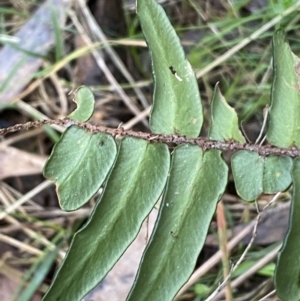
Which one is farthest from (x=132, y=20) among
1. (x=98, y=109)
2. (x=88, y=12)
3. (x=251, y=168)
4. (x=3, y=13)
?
(x=251, y=168)

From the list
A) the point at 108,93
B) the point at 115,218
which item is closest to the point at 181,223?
the point at 115,218

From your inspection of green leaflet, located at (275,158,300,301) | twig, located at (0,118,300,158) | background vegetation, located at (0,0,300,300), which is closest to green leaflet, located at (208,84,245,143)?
twig, located at (0,118,300,158)

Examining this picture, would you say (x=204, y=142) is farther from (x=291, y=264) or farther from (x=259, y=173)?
(x=291, y=264)

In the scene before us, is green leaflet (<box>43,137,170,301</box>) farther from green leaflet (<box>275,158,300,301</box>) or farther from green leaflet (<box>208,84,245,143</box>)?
green leaflet (<box>275,158,300,301</box>)

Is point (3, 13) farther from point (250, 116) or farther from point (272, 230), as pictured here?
point (272, 230)

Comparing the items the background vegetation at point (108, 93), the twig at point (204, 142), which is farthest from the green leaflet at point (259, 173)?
the background vegetation at point (108, 93)

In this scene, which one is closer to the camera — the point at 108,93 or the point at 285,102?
the point at 285,102

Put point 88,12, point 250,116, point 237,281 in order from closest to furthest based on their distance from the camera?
point 237,281 < point 250,116 < point 88,12
